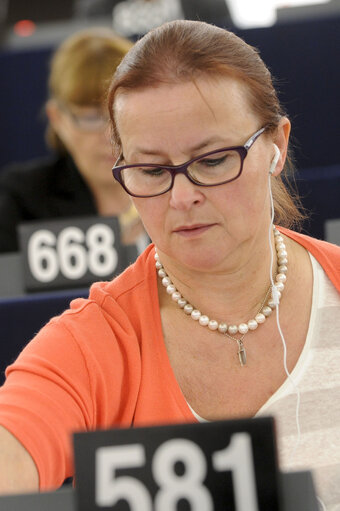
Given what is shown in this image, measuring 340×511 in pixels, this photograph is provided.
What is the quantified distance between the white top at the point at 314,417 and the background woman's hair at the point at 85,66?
186 cm

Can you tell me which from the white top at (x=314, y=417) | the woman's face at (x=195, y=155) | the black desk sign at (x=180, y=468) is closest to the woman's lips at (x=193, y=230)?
the woman's face at (x=195, y=155)

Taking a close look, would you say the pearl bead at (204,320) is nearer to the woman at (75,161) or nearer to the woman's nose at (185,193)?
the woman's nose at (185,193)

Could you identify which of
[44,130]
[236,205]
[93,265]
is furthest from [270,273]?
[44,130]

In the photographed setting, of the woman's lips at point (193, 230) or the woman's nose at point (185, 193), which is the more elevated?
the woman's nose at point (185, 193)

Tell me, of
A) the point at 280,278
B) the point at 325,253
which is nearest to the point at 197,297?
the point at 280,278

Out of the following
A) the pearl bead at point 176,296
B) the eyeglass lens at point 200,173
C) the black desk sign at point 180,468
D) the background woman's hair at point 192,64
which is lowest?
the black desk sign at point 180,468

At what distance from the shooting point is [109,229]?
8.32ft

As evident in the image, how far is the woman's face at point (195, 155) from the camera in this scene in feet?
4.31

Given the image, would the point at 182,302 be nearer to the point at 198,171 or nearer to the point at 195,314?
the point at 195,314

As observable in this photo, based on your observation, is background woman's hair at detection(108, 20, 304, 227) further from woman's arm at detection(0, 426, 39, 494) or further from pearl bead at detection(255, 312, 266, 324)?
woman's arm at detection(0, 426, 39, 494)

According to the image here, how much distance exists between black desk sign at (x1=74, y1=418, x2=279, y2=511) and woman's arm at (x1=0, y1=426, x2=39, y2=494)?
25cm

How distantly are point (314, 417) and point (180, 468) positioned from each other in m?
0.53

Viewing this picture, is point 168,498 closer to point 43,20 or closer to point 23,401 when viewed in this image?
point 23,401

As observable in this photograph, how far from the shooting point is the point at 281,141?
150 centimetres
